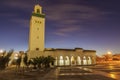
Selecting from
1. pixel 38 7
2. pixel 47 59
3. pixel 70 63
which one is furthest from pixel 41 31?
pixel 47 59

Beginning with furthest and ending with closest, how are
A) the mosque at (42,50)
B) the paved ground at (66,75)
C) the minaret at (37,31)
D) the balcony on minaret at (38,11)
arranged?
1. the balcony on minaret at (38,11)
2. the minaret at (37,31)
3. the mosque at (42,50)
4. the paved ground at (66,75)

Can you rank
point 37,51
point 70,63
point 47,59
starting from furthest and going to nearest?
point 70,63, point 37,51, point 47,59

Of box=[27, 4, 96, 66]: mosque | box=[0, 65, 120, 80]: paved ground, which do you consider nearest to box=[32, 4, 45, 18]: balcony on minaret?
box=[27, 4, 96, 66]: mosque

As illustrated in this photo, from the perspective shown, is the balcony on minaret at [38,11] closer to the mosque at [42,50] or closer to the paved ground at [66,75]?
the mosque at [42,50]

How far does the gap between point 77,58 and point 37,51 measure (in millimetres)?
20087

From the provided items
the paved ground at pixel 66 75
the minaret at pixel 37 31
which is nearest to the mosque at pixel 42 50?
the minaret at pixel 37 31

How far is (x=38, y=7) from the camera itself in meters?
69.4

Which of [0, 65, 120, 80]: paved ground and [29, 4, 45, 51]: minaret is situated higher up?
[29, 4, 45, 51]: minaret

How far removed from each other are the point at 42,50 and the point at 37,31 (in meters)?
9.03

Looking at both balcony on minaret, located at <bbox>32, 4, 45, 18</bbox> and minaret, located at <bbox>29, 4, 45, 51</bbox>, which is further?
balcony on minaret, located at <bbox>32, 4, 45, 18</bbox>

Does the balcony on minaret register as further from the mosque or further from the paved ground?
the paved ground

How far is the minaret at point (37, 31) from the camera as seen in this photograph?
64.8 meters

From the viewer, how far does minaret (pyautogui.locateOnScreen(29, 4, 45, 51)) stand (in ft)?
213

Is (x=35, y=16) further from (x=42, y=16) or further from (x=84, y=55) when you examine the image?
(x=84, y=55)
